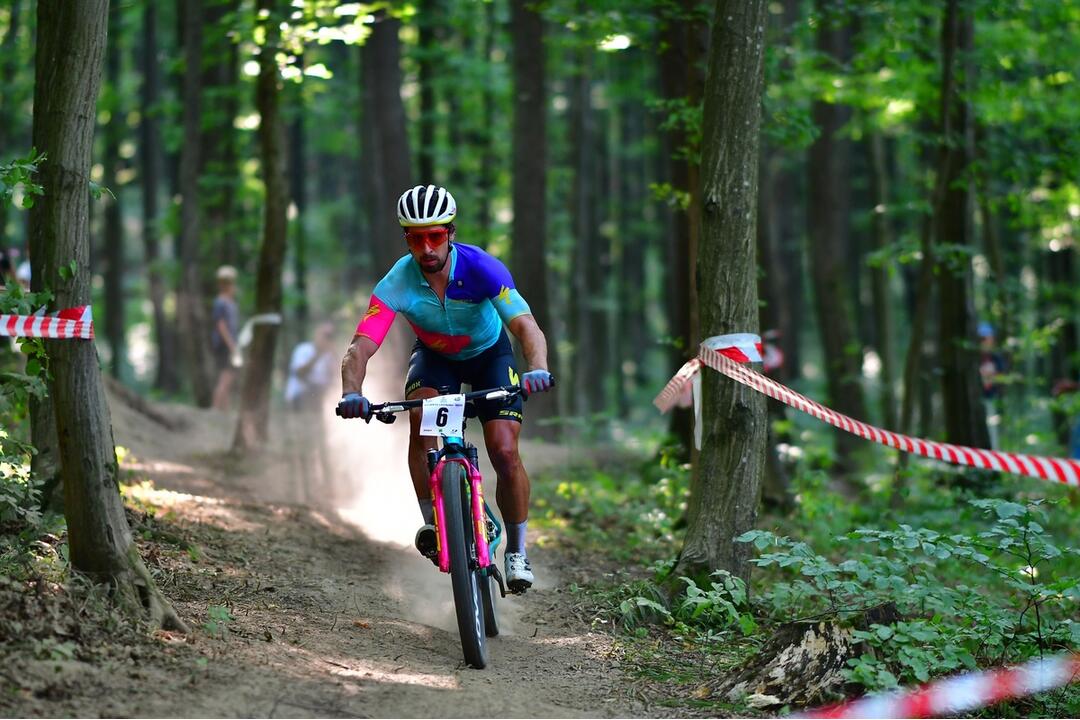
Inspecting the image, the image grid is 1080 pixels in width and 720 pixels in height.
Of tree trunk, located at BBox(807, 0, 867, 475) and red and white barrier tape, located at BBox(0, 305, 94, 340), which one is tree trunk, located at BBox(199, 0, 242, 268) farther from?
red and white barrier tape, located at BBox(0, 305, 94, 340)

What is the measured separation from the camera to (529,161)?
1616cm

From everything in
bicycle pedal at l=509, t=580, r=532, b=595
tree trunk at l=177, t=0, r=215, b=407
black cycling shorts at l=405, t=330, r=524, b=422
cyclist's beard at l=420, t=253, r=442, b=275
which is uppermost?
tree trunk at l=177, t=0, r=215, b=407

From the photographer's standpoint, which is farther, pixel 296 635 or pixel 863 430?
pixel 863 430

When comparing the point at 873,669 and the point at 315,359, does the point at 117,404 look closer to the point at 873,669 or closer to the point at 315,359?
the point at 315,359

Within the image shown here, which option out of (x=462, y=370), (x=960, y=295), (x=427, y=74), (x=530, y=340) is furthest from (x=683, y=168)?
(x=427, y=74)

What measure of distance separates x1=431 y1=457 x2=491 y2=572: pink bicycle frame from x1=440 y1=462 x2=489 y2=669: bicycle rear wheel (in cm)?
3

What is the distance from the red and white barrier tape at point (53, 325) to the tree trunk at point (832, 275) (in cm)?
1316

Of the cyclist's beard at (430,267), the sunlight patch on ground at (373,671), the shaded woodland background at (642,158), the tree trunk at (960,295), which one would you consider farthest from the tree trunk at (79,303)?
the tree trunk at (960,295)

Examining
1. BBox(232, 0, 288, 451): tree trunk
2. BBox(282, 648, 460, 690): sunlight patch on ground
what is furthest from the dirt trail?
BBox(232, 0, 288, 451): tree trunk

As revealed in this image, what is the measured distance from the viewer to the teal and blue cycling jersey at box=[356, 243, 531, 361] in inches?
259

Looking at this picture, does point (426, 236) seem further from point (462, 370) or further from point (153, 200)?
point (153, 200)

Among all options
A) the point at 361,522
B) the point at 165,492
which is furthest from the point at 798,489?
the point at 165,492

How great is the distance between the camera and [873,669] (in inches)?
212

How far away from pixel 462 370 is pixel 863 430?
231 centimetres
